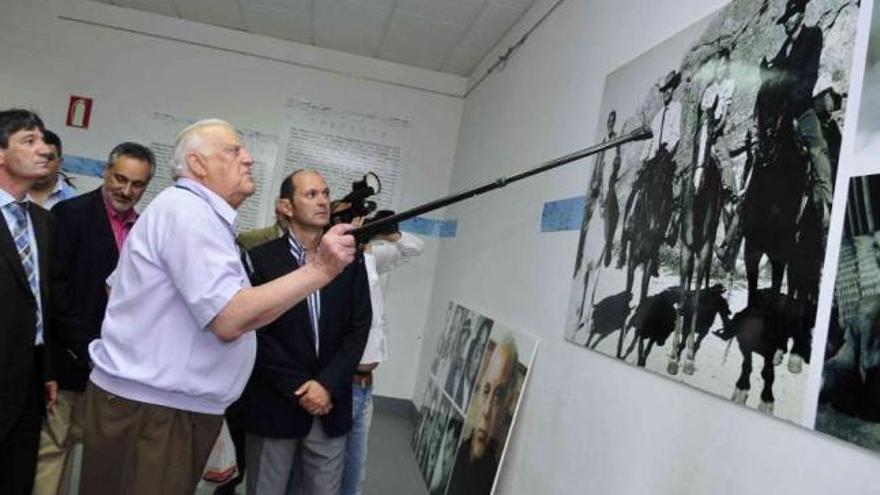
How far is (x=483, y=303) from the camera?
3252 mm

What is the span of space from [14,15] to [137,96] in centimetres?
102

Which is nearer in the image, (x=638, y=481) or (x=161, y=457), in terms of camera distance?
(x=161, y=457)

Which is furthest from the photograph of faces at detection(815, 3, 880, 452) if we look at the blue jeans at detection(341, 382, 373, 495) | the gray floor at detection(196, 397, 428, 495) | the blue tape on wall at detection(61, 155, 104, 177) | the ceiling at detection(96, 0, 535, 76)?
the blue tape on wall at detection(61, 155, 104, 177)

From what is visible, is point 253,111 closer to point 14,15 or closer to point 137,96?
point 137,96

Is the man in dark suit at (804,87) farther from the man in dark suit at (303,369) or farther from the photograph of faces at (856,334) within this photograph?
the man in dark suit at (303,369)

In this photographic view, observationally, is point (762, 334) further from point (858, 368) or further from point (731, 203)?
point (731, 203)

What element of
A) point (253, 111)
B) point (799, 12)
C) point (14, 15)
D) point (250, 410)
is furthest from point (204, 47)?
point (799, 12)

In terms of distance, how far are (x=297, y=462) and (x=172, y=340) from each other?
77 cm

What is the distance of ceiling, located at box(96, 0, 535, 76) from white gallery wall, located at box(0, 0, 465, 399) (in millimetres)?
133

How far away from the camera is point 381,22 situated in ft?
13.3

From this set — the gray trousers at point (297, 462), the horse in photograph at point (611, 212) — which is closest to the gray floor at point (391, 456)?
the gray trousers at point (297, 462)

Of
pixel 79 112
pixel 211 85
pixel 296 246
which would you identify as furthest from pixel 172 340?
pixel 79 112

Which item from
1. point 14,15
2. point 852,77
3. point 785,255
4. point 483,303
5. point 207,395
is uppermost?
point 14,15

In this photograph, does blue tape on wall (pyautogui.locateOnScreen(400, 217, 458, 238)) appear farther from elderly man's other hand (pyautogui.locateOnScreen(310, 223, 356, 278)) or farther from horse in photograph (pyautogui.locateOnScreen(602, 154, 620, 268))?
elderly man's other hand (pyautogui.locateOnScreen(310, 223, 356, 278))
